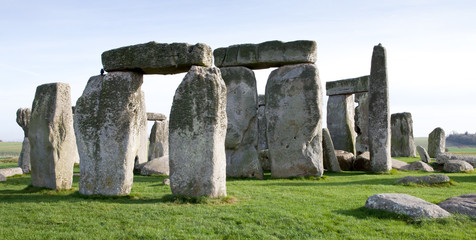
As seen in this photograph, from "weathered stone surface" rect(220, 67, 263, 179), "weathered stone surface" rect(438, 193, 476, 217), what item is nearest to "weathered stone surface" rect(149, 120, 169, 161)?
"weathered stone surface" rect(220, 67, 263, 179)

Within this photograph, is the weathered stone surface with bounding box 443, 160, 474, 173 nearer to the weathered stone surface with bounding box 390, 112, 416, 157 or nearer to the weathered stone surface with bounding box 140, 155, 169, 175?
the weathered stone surface with bounding box 390, 112, 416, 157

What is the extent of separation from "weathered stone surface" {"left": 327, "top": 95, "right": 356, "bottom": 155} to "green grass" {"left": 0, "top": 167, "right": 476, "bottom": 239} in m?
9.80

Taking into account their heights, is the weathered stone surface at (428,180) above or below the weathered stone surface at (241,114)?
below

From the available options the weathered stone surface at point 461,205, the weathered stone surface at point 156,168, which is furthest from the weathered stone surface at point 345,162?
the weathered stone surface at point 461,205

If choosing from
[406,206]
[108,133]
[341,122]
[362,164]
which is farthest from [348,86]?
[108,133]

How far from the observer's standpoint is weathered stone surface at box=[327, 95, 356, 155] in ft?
63.4

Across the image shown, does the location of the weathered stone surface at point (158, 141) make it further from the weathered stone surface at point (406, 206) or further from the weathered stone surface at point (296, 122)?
the weathered stone surface at point (406, 206)

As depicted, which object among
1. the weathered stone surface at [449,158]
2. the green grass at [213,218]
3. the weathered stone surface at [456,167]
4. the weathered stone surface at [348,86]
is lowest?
the green grass at [213,218]

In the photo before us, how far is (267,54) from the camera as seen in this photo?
13398 mm

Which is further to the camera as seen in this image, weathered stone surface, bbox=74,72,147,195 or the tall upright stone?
the tall upright stone

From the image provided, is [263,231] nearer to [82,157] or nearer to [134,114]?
[134,114]

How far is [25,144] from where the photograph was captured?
1603cm

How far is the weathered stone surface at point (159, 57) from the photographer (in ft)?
27.7

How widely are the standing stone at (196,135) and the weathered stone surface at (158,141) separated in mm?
13306
